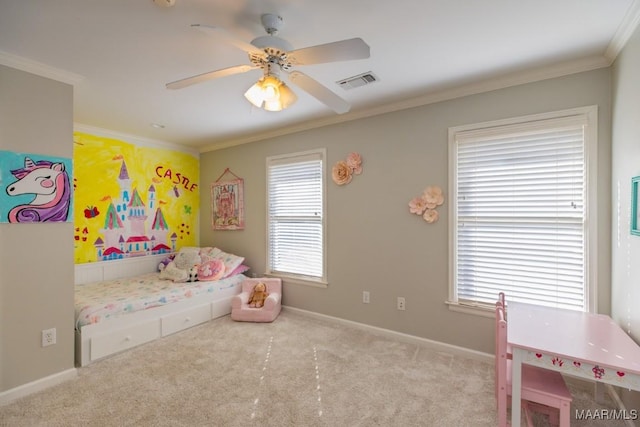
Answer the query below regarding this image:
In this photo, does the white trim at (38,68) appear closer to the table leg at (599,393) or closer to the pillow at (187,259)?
the pillow at (187,259)

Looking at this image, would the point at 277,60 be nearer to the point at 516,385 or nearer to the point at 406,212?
the point at 406,212

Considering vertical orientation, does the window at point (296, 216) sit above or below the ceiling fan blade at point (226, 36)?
below

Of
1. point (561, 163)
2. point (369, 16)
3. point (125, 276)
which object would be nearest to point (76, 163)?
point (125, 276)

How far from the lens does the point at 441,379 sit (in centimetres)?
230

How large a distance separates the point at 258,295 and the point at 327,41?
2.91 m

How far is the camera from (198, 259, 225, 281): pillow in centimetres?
381

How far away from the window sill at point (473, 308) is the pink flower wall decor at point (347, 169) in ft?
5.30

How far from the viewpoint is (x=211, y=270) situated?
3.84 meters

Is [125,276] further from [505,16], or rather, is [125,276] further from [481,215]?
[505,16]

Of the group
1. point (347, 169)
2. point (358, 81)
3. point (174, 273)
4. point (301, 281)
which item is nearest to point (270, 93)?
point (358, 81)

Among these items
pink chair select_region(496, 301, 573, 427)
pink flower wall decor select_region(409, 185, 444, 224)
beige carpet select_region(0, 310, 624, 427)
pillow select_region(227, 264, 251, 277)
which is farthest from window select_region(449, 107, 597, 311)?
pillow select_region(227, 264, 251, 277)

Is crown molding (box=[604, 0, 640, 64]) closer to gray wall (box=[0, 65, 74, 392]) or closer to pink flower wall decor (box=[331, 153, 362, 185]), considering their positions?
pink flower wall decor (box=[331, 153, 362, 185])

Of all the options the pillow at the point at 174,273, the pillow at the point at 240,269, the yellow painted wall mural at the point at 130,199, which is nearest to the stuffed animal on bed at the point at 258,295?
the pillow at the point at 240,269

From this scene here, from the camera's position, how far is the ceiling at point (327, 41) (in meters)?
1.62
